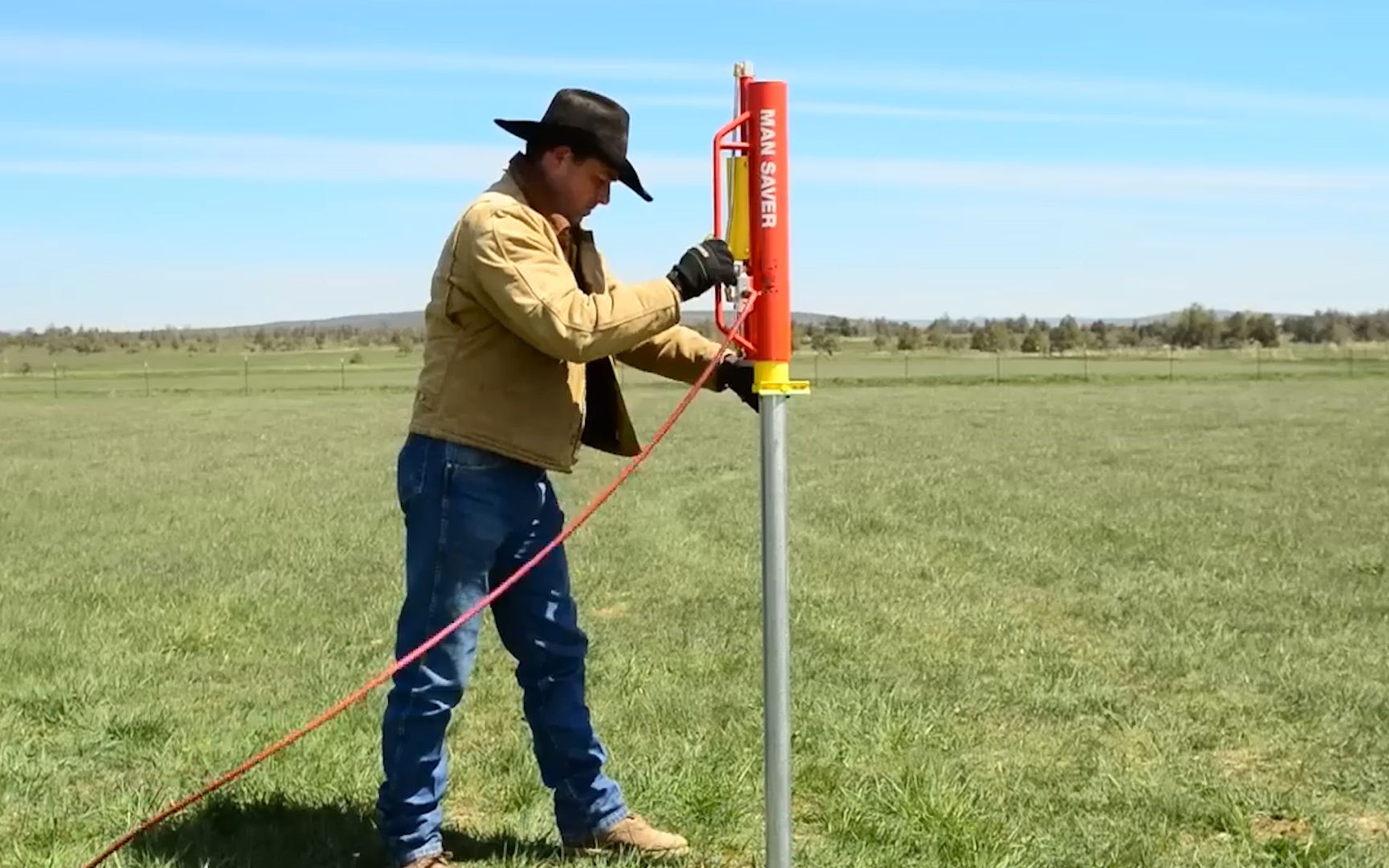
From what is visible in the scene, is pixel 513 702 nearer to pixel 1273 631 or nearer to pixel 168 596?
pixel 168 596

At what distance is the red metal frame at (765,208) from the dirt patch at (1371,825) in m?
3.17

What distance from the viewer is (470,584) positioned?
4.45 metres

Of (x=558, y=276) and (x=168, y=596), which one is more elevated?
(x=558, y=276)

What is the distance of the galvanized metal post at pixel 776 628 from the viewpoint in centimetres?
374

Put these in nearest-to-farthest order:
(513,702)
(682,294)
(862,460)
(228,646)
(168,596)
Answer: (682,294), (513,702), (228,646), (168,596), (862,460)

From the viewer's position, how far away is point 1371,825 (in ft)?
17.8

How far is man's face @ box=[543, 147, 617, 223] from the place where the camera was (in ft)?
14.3

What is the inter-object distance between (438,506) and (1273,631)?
6.35 m

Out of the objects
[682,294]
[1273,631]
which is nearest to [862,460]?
[1273,631]

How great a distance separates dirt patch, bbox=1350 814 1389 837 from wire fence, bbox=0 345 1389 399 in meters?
37.2

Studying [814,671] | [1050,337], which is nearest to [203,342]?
[1050,337]

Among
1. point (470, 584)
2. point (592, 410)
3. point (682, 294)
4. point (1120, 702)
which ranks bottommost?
point (1120, 702)

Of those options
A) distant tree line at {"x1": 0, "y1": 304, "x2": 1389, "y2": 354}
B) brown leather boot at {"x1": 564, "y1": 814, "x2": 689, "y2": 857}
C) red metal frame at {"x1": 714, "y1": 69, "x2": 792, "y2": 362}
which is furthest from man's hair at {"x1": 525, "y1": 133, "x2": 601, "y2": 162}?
distant tree line at {"x1": 0, "y1": 304, "x2": 1389, "y2": 354}

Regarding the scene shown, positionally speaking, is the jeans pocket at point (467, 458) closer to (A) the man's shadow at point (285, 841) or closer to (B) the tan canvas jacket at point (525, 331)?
(B) the tan canvas jacket at point (525, 331)
